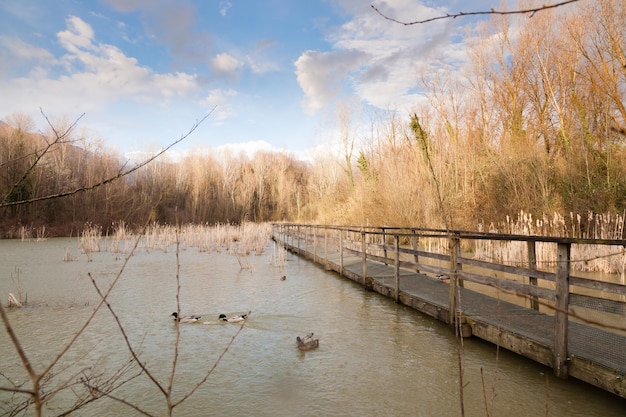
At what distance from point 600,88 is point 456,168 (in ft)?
16.8

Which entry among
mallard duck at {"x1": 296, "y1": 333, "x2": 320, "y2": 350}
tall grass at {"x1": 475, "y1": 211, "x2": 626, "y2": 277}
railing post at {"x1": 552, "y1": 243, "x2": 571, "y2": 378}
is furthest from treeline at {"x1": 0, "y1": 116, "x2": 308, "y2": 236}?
railing post at {"x1": 552, "y1": 243, "x2": 571, "y2": 378}

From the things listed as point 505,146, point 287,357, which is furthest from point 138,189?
point 287,357

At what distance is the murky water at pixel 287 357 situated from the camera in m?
3.87

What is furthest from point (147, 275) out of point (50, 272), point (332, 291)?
point (332, 291)

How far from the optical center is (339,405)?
3891mm

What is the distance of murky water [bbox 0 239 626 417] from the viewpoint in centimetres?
387

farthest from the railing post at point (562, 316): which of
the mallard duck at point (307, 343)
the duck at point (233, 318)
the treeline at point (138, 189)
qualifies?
the treeline at point (138, 189)

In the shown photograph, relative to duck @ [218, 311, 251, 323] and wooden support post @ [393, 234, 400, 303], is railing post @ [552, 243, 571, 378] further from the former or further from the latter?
duck @ [218, 311, 251, 323]

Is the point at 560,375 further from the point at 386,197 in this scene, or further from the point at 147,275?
the point at 386,197

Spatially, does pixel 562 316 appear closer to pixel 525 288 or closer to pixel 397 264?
pixel 525 288

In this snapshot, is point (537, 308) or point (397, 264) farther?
point (397, 264)

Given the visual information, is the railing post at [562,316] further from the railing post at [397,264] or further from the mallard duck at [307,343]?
the railing post at [397,264]

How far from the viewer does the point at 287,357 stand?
5098mm

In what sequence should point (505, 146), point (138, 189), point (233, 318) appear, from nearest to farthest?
1. point (233, 318)
2. point (505, 146)
3. point (138, 189)
